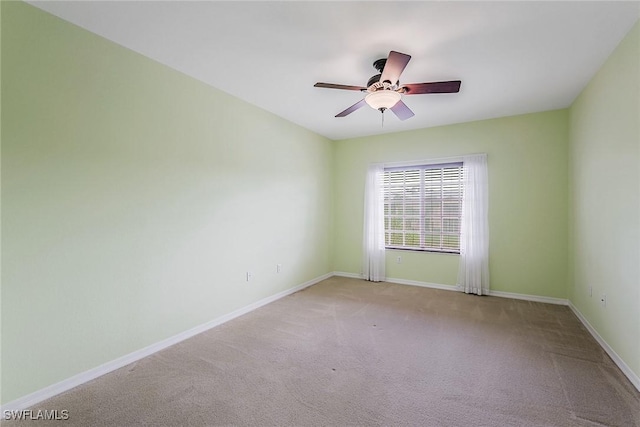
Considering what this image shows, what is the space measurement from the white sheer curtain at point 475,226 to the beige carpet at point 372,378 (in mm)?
973

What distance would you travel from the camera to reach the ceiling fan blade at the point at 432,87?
2.40m

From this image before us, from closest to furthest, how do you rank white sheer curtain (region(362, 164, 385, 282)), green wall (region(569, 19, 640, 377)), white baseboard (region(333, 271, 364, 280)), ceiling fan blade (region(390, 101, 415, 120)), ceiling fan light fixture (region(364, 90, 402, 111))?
green wall (region(569, 19, 640, 377)) → ceiling fan light fixture (region(364, 90, 402, 111)) → ceiling fan blade (region(390, 101, 415, 120)) → white sheer curtain (region(362, 164, 385, 282)) → white baseboard (region(333, 271, 364, 280))

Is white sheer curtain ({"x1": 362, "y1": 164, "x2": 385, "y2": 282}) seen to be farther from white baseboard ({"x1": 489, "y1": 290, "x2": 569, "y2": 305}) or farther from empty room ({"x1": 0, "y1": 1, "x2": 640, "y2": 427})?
white baseboard ({"x1": 489, "y1": 290, "x2": 569, "y2": 305})

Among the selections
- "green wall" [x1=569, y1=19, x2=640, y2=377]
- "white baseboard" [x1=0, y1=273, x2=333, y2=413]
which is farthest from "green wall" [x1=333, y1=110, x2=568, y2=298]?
"white baseboard" [x1=0, y1=273, x2=333, y2=413]

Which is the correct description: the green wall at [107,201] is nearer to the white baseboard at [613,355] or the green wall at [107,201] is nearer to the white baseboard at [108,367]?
the white baseboard at [108,367]

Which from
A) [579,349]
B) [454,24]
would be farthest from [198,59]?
[579,349]

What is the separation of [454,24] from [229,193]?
269 centimetres

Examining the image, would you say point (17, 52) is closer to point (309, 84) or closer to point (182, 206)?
point (182, 206)

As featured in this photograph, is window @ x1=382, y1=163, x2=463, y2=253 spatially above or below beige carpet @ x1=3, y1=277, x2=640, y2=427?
above

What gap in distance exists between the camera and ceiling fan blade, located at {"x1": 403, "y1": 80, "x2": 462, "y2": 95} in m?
2.40

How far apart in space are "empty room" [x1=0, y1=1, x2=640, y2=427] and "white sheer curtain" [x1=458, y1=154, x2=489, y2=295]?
0.24 metres

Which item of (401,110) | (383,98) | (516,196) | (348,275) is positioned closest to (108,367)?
(383,98)

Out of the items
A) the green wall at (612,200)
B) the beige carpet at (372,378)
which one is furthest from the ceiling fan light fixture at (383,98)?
the beige carpet at (372,378)

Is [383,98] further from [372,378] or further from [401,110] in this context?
[372,378]
